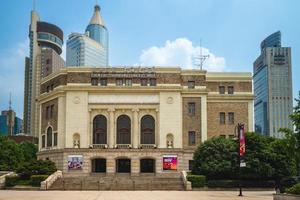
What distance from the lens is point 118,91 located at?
7131 centimetres

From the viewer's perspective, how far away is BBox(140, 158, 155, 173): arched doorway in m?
70.4

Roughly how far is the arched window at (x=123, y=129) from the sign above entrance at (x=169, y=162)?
6194mm

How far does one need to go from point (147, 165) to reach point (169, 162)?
11.5ft

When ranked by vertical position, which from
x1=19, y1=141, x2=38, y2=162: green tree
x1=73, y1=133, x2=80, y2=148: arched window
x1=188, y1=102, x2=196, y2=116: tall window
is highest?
x1=188, y1=102, x2=196, y2=116: tall window

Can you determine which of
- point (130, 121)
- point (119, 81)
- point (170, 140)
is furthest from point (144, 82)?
point (170, 140)

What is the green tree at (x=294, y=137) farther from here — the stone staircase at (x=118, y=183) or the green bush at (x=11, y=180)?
the green bush at (x=11, y=180)

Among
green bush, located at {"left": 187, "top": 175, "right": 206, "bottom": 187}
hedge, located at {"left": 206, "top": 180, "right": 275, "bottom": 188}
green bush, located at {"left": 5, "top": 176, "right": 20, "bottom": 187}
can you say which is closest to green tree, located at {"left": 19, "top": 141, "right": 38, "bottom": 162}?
green bush, located at {"left": 5, "top": 176, "right": 20, "bottom": 187}

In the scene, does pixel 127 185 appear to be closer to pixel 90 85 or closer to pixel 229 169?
pixel 229 169

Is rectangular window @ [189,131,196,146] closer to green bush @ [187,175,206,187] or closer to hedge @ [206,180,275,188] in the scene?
green bush @ [187,175,206,187]

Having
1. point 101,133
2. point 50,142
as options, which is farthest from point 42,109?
point 101,133

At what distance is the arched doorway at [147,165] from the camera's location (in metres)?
70.4

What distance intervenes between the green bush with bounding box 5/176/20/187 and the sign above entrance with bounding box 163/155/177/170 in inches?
789

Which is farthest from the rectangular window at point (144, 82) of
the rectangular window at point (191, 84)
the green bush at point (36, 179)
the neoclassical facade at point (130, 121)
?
the green bush at point (36, 179)

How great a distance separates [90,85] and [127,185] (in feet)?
60.6
